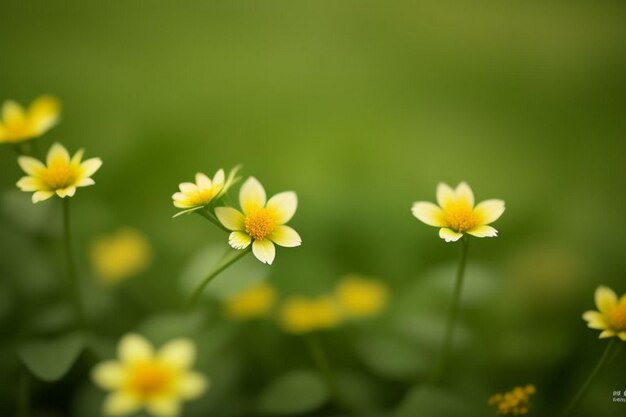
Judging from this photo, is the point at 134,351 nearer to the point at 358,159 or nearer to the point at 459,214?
the point at 459,214

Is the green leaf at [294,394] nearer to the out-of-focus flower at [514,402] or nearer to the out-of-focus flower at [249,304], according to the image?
the out-of-focus flower at [249,304]

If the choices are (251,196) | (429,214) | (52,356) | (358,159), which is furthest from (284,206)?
(358,159)

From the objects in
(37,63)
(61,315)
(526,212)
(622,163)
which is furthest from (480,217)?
(37,63)

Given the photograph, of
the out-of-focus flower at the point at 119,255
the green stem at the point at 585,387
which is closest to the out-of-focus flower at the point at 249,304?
the out-of-focus flower at the point at 119,255

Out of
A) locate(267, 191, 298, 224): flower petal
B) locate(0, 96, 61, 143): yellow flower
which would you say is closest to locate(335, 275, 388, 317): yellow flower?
locate(267, 191, 298, 224): flower petal

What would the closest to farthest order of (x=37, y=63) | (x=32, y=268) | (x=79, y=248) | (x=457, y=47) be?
(x=32, y=268), (x=79, y=248), (x=37, y=63), (x=457, y=47)

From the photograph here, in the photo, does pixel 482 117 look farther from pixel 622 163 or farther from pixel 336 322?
pixel 336 322
